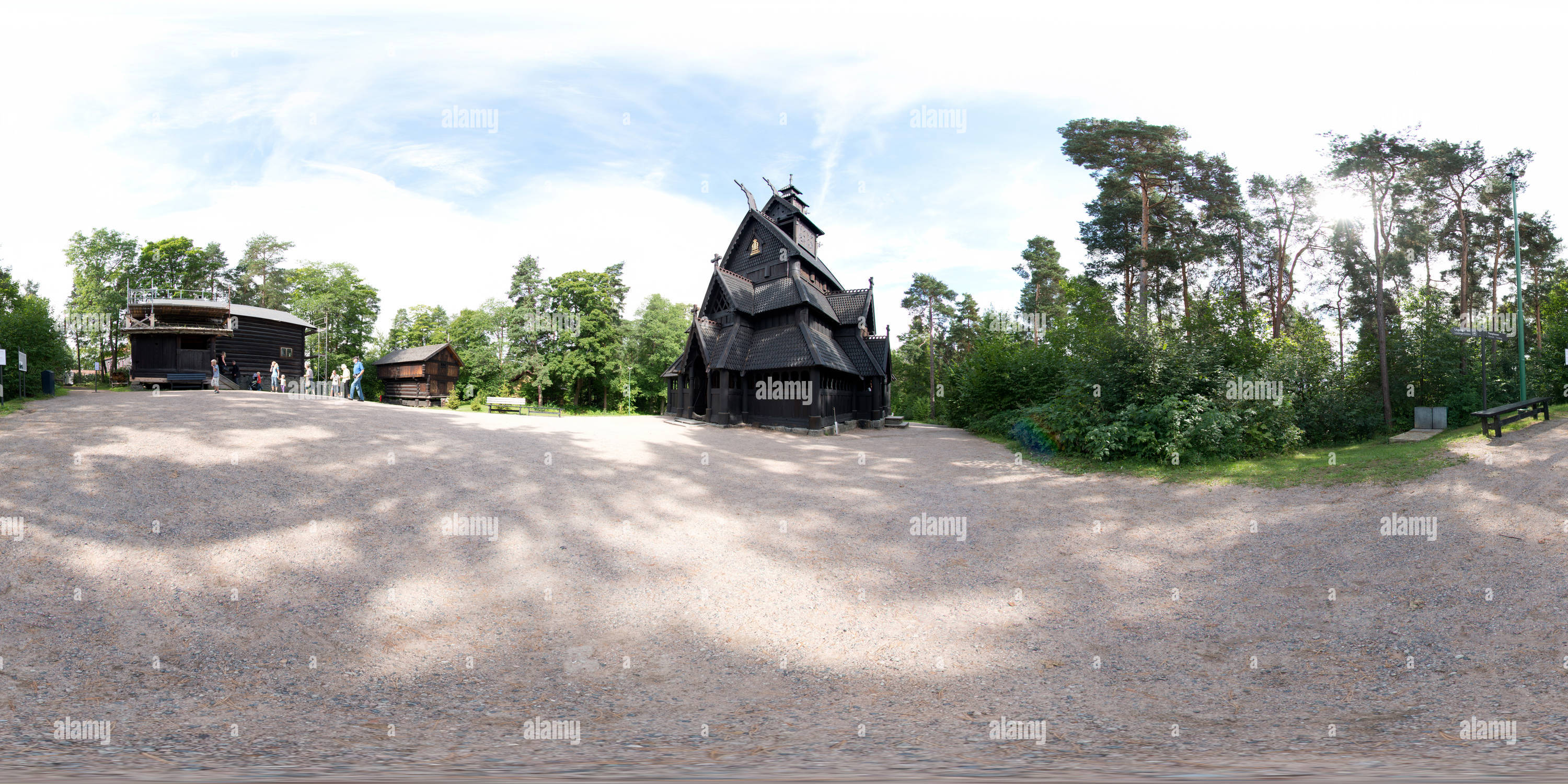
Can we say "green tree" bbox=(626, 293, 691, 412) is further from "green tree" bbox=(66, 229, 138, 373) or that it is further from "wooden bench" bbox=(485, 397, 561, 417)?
"green tree" bbox=(66, 229, 138, 373)

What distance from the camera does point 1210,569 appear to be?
8.45 metres

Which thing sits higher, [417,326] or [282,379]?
[417,326]

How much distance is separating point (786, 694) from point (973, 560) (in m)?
4.71

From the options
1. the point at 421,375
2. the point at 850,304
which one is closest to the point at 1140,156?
the point at 850,304

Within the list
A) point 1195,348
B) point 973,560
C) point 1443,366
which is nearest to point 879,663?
point 973,560

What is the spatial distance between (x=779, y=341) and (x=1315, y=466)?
766 inches

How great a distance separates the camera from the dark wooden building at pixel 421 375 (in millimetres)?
50938

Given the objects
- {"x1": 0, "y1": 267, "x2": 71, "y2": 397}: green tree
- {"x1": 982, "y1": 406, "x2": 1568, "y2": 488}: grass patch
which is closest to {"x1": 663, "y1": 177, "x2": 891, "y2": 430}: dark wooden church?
{"x1": 982, "y1": 406, "x2": 1568, "y2": 488}: grass patch

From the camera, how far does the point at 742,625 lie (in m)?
6.60

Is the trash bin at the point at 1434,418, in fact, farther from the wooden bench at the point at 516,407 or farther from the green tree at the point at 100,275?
the green tree at the point at 100,275

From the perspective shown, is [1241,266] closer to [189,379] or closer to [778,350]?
[778,350]

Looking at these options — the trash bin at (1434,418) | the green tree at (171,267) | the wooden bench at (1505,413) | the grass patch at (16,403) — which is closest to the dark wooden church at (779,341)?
the wooden bench at (1505,413)

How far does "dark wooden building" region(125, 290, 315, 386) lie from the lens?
3133cm

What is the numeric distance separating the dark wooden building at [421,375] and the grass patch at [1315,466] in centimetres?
5075
